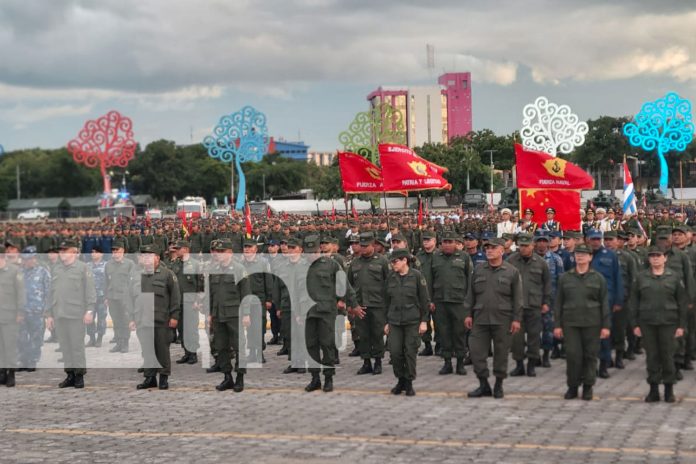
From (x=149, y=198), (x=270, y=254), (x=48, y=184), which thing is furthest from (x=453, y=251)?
(x=48, y=184)

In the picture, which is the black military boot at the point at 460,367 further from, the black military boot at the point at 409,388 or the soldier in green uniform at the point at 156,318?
the soldier in green uniform at the point at 156,318

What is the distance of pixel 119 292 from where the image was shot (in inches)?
636

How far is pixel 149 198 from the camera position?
106 metres


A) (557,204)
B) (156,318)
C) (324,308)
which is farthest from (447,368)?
(557,204)

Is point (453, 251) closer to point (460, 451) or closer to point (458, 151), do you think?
point (460, 451)

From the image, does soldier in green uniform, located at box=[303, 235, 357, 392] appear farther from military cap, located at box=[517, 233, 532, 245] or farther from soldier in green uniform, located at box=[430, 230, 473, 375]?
military cap, located at box=[517, 233, 532, 245]

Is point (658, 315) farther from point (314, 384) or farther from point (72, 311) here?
point (72, 311)

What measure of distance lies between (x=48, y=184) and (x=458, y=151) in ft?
226

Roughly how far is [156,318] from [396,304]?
321 centimetres

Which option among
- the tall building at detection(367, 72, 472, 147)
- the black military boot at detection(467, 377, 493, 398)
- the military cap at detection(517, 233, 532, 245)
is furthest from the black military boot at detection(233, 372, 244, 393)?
the tall building at detection(367, 72, 472, 147)

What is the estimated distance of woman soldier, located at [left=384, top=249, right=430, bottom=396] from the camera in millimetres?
11789

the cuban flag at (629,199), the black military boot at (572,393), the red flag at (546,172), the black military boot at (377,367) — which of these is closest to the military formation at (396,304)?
the black military boot at (572,393)

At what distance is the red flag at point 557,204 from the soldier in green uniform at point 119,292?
699 centimetres

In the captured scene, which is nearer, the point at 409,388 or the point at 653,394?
the point at 653,394
